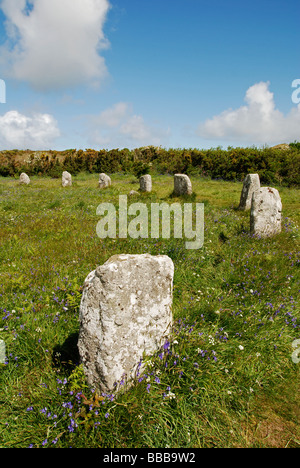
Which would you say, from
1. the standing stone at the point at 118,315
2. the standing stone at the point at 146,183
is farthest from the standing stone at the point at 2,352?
the standing stone at the point at 146,183

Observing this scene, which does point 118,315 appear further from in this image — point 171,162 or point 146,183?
point 171,162

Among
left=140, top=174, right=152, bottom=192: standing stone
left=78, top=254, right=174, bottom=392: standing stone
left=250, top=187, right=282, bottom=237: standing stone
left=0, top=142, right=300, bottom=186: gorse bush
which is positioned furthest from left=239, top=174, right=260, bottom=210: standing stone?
left=0, top=142, right=300, bottom=186: gorse bush

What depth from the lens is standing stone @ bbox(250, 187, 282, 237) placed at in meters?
8.09

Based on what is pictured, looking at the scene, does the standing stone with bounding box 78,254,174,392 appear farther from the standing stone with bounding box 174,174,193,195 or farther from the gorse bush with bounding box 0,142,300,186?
the gorse bush with bounding box 0,142,300,186

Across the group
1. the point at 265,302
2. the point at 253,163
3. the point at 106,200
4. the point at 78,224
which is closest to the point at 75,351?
the point at 265,302

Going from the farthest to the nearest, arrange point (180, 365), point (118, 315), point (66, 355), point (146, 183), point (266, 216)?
point (146, 183), point (266, 216), point (66, 355), point (180, 365), point (118, 315)

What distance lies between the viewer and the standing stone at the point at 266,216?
809 cm

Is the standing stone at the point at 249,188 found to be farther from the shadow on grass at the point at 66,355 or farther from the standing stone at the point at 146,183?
the shadow on grass at the point at 66,355

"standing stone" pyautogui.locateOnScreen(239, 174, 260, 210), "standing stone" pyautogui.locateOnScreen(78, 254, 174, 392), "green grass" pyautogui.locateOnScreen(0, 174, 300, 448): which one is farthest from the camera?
"standing stone" pyautogui.locateOnScreen(239, 174, 260, 210)

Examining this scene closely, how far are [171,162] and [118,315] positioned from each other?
27.4m

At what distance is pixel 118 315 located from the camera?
9.70ft

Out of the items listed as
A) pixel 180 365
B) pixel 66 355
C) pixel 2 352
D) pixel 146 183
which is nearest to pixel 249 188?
pixel 146 183

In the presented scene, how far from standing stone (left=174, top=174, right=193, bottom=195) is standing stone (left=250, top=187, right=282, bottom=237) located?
677 centimetres

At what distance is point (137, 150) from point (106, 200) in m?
20.8
